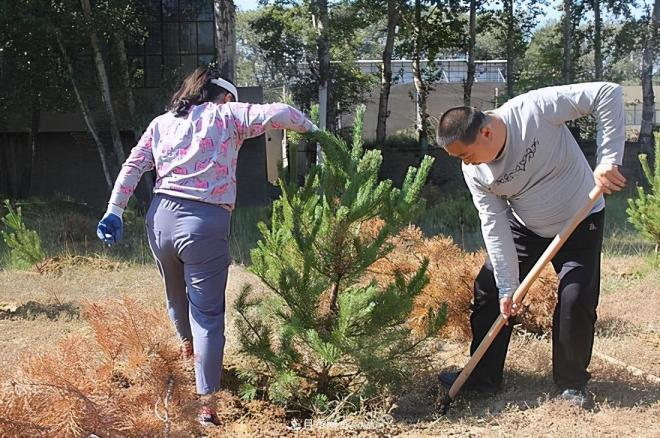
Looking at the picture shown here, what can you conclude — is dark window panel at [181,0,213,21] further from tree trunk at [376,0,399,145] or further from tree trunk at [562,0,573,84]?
tree trunk at [562,0,573,84]

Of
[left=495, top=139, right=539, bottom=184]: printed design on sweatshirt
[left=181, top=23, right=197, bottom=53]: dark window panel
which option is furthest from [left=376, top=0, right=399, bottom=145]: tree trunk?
[left=495, top=139, right=539, bottom=184]: printed design on sweatshirt

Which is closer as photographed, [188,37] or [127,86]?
[127,86]

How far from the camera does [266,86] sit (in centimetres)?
2906

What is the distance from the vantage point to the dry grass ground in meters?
3.71

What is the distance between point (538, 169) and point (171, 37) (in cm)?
1626

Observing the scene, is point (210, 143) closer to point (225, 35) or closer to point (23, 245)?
point (23, 245)

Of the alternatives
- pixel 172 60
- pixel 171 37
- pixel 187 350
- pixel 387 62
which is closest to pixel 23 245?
pixel 187 350

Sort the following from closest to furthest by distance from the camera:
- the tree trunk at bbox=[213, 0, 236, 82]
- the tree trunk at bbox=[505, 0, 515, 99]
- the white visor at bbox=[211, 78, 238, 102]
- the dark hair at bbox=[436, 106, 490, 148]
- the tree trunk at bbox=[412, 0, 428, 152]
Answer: the dark hair at bbox=[436, 106, 490, 148] < the white visor at bbox=[211, 78, 238, 102] < the tree trunk at bbox=[213, 0, 236, 82] < the tree trunk at bbox=[412, 0, 428, 152] < the tree trunk at bbox=[505, 0, 515, 99]

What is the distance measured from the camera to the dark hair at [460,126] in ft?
11.5

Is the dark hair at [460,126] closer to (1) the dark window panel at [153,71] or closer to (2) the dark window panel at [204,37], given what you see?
(1) the dark window panel at [153,71]

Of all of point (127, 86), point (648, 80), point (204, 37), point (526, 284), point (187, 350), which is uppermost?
point (204, 37)

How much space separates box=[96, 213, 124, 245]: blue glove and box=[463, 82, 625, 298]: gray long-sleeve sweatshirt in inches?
69.1

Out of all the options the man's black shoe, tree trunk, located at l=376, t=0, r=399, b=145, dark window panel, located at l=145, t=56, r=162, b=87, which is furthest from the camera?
tree trunk, located at l=376, t=0, r=399, b=145

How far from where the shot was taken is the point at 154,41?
1862cm
